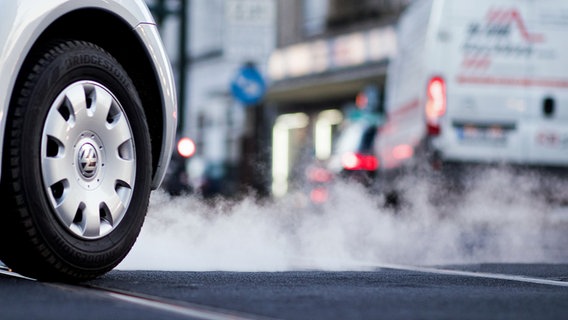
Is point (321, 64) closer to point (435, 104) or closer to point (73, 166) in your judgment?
point (435, 104)

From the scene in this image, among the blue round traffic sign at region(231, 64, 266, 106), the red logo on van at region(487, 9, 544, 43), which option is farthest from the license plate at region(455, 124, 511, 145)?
the blue round traffic sign at region(231, 64, 266, 106)

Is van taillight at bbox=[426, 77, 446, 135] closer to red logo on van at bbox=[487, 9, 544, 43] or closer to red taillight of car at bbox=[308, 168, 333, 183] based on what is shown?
red logo on van at bbox=[487, 9, 544, 43]

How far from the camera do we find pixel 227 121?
153ft

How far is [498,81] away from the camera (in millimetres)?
14805

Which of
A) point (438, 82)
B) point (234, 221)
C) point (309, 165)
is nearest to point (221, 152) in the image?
point (309, 165)

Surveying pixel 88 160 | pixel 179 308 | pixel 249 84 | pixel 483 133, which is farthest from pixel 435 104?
Result: pixel 179 308

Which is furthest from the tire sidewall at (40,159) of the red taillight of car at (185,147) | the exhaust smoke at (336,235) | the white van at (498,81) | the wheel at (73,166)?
the red taillight of car at (185,147)

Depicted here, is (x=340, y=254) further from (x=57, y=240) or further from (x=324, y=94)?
(x=324, y=94)

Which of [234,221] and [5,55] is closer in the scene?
[5,55]

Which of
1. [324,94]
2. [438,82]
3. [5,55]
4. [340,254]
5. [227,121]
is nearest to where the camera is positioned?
[5,55]

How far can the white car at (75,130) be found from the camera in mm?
5250

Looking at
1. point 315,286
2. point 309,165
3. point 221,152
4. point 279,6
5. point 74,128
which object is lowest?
point 315,286

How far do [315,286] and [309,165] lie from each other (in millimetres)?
14902

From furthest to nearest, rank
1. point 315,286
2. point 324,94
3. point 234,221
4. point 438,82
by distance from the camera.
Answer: point 324,94 < point 438,82 < point 234,221 < point 315,286
